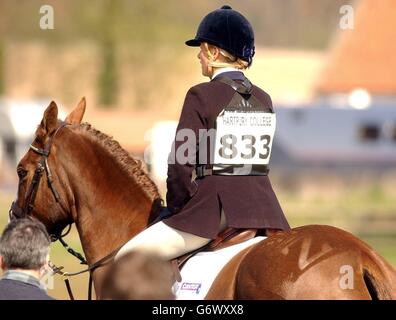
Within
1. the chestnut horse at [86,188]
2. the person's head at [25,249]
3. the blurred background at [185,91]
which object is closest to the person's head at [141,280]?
the person's head at [25,249]

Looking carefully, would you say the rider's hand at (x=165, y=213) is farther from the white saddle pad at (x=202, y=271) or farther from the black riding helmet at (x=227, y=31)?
the black riding helmet at (x=227, y=31)

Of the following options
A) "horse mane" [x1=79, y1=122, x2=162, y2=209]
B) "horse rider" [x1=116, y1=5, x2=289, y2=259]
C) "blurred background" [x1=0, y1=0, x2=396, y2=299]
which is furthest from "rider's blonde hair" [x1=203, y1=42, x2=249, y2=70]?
"blurred background" [x1=0, y1=0, x2=396, y2=299]

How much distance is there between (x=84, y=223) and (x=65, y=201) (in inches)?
7.0

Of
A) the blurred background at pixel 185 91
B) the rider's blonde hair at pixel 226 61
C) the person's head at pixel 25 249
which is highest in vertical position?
the rider's blonde hair at pixel 226 61

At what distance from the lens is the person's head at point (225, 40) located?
6.22m

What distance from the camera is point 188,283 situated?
5.85 m

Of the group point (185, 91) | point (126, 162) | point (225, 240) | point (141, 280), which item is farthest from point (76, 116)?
point (185, 91)

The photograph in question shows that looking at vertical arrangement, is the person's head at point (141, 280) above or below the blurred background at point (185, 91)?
above

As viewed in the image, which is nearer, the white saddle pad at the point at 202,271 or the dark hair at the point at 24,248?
the dark hair at the point at 24,248

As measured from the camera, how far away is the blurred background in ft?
118

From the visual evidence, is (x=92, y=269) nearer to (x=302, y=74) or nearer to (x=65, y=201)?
(x=65, y=201)

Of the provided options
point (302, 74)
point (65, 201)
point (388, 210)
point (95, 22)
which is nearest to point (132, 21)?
point (95, 22)

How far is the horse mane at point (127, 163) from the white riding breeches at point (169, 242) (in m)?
0.51

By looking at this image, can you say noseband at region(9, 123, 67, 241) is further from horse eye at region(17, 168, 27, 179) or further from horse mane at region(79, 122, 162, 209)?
horse mane at region(79, 122, 162, 209)
